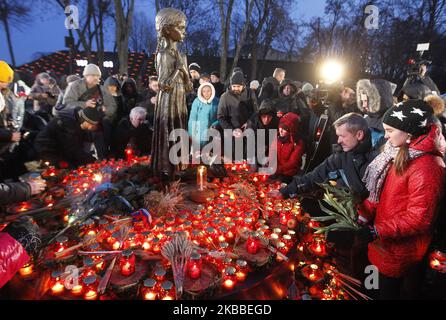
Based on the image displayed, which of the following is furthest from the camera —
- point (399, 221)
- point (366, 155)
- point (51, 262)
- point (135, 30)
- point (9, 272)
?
point (135, 30)

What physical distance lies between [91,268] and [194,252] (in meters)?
0.85

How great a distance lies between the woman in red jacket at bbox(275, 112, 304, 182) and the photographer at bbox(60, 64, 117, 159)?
10.6ft

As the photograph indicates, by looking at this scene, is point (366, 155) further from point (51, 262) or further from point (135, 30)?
point (135, 30)

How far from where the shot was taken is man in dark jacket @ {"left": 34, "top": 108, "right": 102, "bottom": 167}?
14.2 feet

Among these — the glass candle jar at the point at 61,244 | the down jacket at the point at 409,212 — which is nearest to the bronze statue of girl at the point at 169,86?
the glass candle jar at the point at 61,244

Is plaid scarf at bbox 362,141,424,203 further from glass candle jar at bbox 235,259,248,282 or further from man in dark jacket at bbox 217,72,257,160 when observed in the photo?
man in dark jacket at bbox 217,72,257,160

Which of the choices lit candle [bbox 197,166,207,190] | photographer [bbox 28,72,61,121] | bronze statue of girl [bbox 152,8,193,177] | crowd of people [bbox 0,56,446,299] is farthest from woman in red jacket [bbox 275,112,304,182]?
photographer [bbox 28,72,61,121]

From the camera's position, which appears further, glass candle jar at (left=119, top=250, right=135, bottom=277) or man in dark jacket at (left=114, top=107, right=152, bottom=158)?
man in dark jacket at (left=114, top=107, right=152, bottom=158)

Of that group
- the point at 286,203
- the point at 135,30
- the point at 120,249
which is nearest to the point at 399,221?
the point at 286,203

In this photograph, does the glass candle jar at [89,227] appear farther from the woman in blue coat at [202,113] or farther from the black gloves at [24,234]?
the woman in blue coat at [202,113]

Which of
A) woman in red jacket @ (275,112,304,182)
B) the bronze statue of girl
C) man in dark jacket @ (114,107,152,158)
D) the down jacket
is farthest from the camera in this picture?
man in dark jacket @ (114,107,152,158)

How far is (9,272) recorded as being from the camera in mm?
1753

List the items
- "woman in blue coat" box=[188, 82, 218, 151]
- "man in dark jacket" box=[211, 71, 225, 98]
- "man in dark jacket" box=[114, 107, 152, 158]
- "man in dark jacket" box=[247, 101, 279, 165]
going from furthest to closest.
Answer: "man in dark jacket" box=[211, 71, 225, 98]
"woman in blue coat" box=[188, 82, 218, 151]
"man in dark jacket" box=[247, 101, 279, 165]
"man in dark jacket" box=[114, 107, 152, 158]

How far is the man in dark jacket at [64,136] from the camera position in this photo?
171 inches
